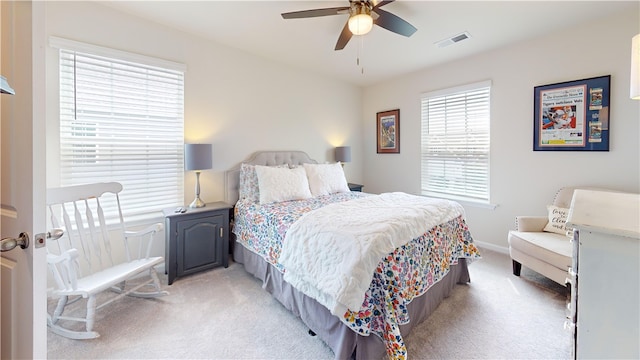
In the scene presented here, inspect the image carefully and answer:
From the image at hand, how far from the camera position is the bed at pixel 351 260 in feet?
4.97

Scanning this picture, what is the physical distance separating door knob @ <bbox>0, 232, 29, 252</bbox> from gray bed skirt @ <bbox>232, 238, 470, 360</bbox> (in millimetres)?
1457

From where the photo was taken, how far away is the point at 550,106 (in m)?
2.93

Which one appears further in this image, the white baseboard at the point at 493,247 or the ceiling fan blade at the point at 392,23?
the white baseboard at the point at 493,247

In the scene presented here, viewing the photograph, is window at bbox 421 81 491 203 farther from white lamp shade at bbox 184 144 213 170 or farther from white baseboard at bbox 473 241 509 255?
white lamp shade at bbox 184 144 213 170

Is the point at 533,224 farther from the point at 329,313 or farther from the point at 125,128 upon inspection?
the point at 125,128

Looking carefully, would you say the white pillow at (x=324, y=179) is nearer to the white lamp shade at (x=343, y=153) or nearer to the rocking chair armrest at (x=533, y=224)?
the white lamp shade at (x=343, y=153)

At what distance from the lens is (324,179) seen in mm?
3480

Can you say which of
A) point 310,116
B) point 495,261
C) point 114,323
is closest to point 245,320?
point 114,323

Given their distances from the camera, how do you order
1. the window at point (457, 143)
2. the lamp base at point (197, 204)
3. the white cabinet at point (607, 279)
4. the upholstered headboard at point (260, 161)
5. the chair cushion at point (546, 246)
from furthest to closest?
1. the window at point (457, 143)
2. the upholstered headboard at point (260, 161)
3. the lamp base at point (197, 204)
4. the chair cushion at point (546, 246)
5. the white cabinet at point (607, 279)

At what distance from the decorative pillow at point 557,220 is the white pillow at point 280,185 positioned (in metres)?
2.56

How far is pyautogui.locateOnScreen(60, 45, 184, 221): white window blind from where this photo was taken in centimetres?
235

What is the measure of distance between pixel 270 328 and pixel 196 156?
1.86m

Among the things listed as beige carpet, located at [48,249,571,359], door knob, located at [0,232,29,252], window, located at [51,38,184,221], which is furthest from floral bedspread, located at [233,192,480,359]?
door knob, located at [0,232,29,252]

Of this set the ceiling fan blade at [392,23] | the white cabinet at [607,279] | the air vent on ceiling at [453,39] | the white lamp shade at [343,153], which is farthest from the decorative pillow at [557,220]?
the white lamp shade at [343,153]
